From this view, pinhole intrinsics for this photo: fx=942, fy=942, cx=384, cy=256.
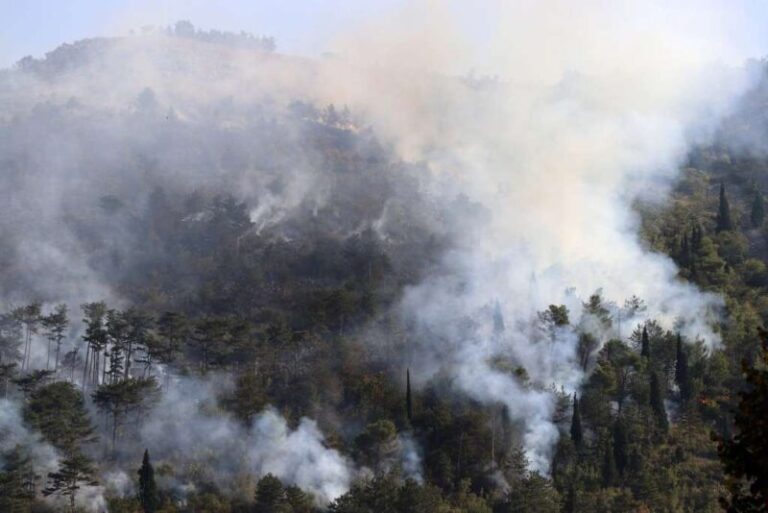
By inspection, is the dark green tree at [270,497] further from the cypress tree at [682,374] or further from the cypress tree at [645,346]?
the cypress tree at [682,374]

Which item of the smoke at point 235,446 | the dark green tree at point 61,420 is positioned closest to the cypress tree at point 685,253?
the smoke at point 235,446

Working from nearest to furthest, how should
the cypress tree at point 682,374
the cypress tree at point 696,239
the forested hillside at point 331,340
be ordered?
the forested hillside at point 331,340
the cypress tree at point 682,374
the cypress tree at point 696,239

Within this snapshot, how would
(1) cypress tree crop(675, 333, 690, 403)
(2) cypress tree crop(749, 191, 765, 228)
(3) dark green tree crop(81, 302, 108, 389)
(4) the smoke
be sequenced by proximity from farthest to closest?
(2) cypress tree crop(749, 191, 765, 228)
(1) cypress tree crop(675, 333, 690, 403)
(3) dark green tree crop(81, 302, 108, 389)
(4) the smoke

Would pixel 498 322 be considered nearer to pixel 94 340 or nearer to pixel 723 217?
pixel 94 340

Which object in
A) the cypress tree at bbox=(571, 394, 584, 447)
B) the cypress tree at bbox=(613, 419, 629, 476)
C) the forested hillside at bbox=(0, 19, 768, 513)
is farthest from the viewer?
the cypress tree at bbox=(571, 394, 584, 447)

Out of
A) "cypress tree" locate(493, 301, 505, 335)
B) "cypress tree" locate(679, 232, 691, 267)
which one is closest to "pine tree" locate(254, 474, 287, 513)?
"cypress tree" locate(493, 301, 505, 335)

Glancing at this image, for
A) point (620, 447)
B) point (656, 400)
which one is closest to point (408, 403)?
point (620, 447)

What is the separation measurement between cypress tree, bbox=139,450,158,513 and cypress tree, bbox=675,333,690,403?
46081 millimetres

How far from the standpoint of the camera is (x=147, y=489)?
65562 millimetres

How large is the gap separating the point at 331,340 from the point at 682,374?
32956 mm

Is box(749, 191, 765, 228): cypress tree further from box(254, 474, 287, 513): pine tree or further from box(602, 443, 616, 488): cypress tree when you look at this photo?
box(254, 474, 287, 513): pine tree

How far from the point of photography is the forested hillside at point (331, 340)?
70.5 metres

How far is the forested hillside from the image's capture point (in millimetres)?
70500

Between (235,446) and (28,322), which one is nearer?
(235,446)
